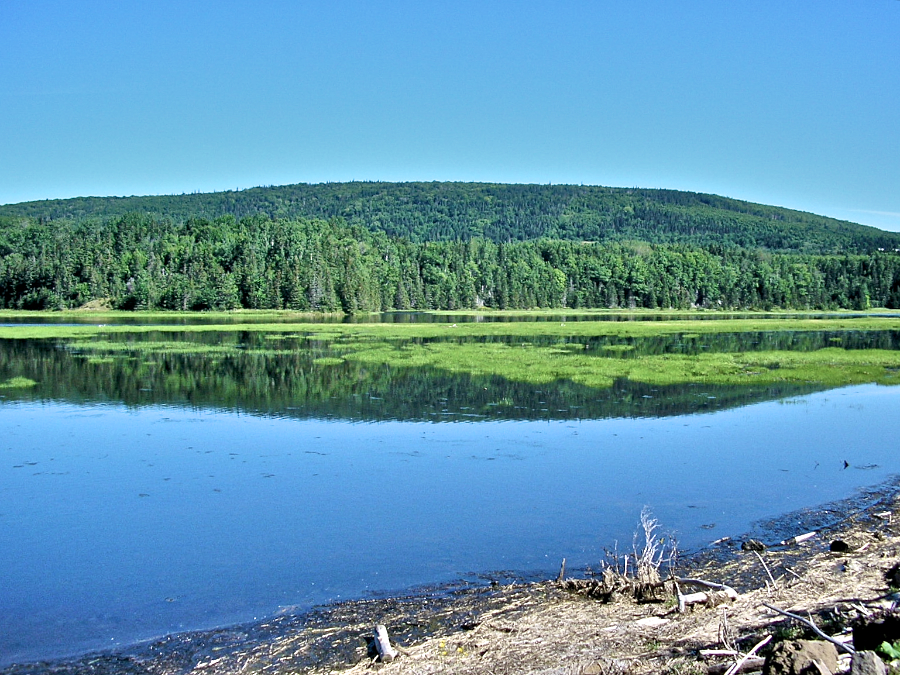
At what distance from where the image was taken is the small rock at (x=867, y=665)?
6.30m

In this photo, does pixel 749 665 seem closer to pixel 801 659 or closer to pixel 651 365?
pixel 801 659

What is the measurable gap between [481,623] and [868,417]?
22705 mm

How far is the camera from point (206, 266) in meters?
136

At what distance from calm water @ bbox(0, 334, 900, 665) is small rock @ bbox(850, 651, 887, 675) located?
613 centimetres

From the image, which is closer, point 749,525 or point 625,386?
point 749,525

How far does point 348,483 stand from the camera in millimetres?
17688

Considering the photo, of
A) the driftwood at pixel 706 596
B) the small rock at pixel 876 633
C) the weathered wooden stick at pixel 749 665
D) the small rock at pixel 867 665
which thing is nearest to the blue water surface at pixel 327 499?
the driftwood at pixel 706 596

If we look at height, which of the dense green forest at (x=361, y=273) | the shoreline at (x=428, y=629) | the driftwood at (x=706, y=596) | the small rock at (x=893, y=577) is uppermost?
the dense green forest at (x=361, y=273)

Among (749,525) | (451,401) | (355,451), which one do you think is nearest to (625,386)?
(451,401)

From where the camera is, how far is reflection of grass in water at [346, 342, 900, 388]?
36.7 metres

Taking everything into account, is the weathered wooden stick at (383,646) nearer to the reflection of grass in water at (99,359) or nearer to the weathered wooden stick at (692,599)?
the weathered wooden stick at (692,599)

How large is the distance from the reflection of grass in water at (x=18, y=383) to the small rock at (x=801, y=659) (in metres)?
33.2

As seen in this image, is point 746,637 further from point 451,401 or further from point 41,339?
point 41,339

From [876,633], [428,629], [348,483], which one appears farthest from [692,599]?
[348,483]
